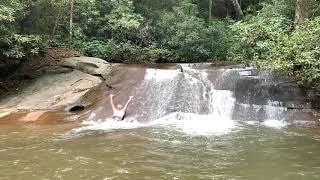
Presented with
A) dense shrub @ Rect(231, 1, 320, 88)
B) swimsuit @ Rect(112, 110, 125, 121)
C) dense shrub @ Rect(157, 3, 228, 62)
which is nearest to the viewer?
dense shrub @ Rect(231, 1, 320, 88)

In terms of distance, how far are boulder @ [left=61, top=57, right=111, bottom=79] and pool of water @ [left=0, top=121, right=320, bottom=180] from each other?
4021 mm

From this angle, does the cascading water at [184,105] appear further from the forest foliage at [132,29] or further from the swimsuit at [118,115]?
the forest foliage at [132,29]

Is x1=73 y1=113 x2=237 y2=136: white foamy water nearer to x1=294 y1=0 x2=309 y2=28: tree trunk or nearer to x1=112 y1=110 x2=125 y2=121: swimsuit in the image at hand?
x1=112 y1=110 x2=125 y2=121: swimsuit

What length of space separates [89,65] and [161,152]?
8.07 meters

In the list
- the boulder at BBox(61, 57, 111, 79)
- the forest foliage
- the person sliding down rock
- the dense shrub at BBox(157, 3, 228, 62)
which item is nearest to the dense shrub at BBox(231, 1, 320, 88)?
the forest foliage

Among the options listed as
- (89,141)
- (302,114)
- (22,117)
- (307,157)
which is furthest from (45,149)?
(302,114)

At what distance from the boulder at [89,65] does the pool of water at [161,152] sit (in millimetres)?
4021

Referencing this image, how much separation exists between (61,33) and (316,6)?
10918 mm

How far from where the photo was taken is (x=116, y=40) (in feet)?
66.8

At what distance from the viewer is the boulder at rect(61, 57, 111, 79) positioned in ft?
51.2

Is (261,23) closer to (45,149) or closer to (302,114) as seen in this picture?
(302,114)

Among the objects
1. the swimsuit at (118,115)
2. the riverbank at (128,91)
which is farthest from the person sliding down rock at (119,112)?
the riverbank at (128,91)

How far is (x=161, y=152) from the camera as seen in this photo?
28.7 ft

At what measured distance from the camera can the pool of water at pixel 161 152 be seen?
24.2 ft
